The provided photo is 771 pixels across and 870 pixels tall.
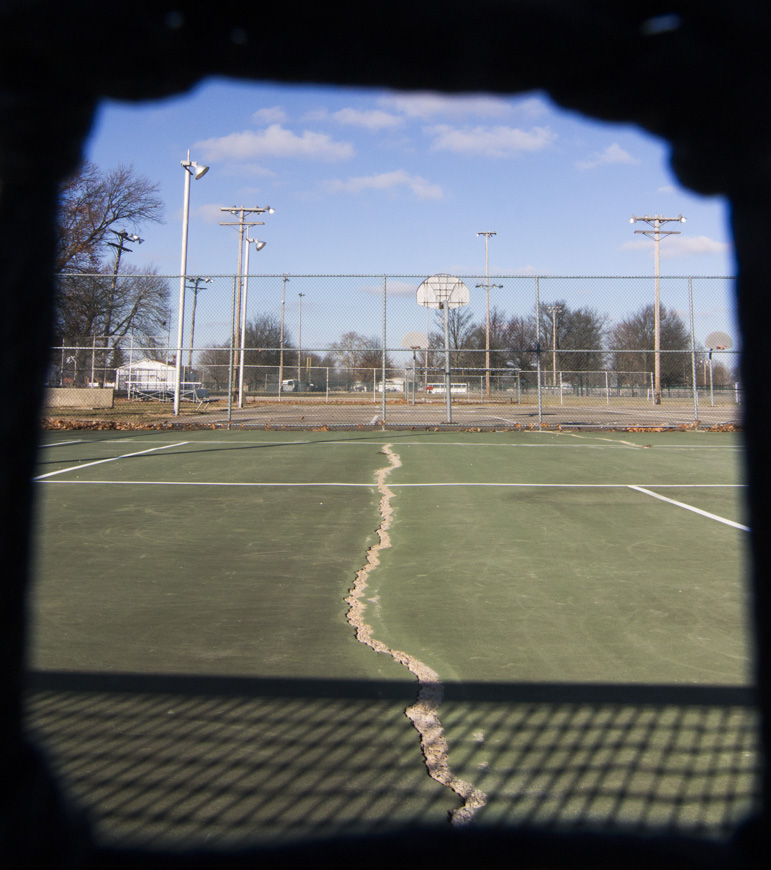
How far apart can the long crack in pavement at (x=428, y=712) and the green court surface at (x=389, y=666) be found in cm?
1

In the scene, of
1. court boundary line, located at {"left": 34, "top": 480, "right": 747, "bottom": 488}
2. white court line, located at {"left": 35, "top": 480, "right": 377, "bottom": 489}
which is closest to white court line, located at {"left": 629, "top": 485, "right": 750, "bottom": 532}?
court boundary line, located at {"left": 34, "top": 480, "right": 747, "bottom": 488}

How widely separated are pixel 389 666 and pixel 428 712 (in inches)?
19.7

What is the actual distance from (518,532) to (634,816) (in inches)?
167

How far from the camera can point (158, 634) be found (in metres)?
3.52

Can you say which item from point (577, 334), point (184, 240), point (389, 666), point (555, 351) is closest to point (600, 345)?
point (577, 334)

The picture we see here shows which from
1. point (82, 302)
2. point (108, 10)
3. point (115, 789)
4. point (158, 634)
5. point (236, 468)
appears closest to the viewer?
point (108, 10)

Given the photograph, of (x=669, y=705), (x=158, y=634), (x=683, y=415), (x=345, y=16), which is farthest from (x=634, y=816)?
(x=683, y=415)

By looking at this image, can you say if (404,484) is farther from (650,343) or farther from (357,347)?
(650,343)

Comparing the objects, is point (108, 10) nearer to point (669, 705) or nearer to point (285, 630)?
point (669, 705)

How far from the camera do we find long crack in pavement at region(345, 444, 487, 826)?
2.03 m

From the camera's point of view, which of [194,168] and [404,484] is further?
[194,168]

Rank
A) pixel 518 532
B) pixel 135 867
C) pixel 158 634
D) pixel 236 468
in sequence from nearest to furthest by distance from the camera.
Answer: pixel 135 867 < pixel 158 634 < pixel 518 532 < pixel 236 468

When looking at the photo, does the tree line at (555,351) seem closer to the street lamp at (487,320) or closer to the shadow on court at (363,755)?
the street lamp at (487,320)

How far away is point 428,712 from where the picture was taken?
2.63 meters
